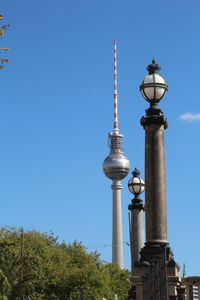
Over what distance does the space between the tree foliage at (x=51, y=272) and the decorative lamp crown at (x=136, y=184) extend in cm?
2444

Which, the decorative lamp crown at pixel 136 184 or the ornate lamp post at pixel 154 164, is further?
the decorative lamp crown at pixel 136 184

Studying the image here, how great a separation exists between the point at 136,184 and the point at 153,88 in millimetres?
6161

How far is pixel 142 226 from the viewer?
22984 millimetres

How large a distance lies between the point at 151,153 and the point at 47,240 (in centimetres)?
7995

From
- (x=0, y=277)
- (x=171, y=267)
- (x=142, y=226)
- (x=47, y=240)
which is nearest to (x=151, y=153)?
(x=171, y=267)

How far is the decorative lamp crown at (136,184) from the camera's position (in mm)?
22045

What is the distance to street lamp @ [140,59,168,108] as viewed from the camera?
16453mm

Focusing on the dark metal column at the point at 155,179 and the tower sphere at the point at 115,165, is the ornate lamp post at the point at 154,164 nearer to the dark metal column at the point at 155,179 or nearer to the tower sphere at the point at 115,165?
the dark metal column at the point at 155,179

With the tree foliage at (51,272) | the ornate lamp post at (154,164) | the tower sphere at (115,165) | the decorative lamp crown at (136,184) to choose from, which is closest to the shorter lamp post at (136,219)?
the decorative lamp crown at (136,184)

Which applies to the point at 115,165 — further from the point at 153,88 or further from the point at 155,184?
the point at 155,184

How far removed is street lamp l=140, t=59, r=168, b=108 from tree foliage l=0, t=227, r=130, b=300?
3046 centimetres

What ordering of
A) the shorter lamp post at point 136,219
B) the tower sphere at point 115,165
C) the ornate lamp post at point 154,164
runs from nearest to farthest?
the ornate lamp post at point 154,164 → the shorter lamp post at point 136,219 → the tower sphere at point 115,165

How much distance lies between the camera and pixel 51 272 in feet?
249

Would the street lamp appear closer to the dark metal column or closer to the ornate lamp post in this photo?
the ornate lamp post
